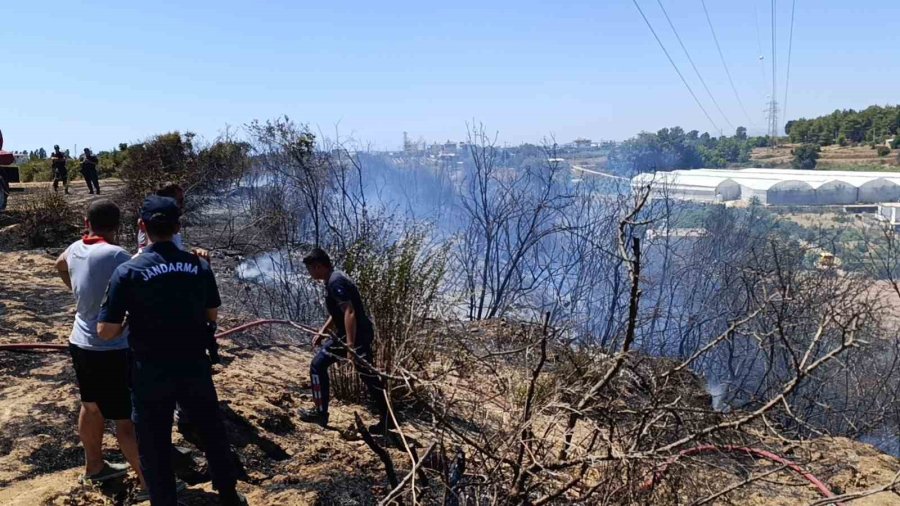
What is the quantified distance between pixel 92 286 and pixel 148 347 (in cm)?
60

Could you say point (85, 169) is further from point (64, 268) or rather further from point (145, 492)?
point (145, 492)

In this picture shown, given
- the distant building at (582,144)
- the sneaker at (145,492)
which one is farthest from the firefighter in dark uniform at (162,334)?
the distant building at (582,144)

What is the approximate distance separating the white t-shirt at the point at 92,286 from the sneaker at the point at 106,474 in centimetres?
75

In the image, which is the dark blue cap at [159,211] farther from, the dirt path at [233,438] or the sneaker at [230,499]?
the dirt path at [233,438]

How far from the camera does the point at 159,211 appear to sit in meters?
3.06

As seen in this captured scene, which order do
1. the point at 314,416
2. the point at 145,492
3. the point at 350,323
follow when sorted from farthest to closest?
the point at 314,416 < the point at 350,323 < the point at 145,492

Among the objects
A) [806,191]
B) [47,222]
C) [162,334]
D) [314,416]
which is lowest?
[806,191]

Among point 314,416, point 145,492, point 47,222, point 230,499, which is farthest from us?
point 47,222

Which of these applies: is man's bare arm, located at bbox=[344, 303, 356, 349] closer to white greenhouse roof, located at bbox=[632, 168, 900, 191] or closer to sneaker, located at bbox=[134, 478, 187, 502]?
sneaker, located at bbox=[134, 478, 187, 502]

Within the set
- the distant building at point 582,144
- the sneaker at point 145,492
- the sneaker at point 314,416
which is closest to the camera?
the sneaker at point 145,492

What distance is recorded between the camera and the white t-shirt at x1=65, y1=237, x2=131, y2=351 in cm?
333

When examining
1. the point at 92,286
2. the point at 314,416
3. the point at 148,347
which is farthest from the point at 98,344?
the point at 314,416

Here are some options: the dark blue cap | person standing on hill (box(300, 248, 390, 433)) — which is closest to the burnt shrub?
person standing on hill (box(300, 248, 390, 433))

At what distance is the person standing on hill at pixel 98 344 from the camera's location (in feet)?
10.9
